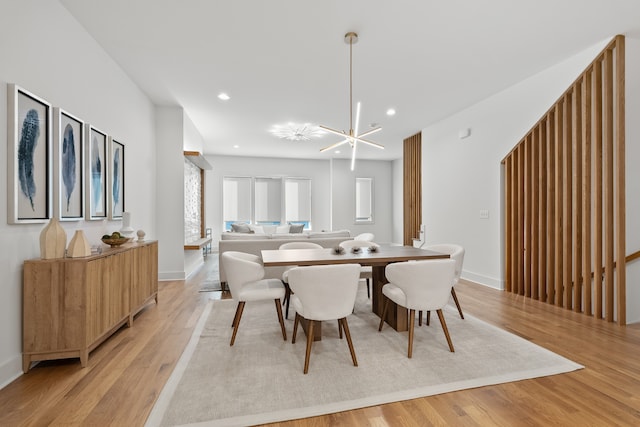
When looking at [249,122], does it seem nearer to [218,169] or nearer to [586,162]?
[218,169]

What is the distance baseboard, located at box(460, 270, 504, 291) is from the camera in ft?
14.6

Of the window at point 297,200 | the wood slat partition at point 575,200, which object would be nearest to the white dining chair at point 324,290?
the wood slat partition at point 575,200

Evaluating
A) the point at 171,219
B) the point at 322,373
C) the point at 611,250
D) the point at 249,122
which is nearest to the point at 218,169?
the point at 249,122

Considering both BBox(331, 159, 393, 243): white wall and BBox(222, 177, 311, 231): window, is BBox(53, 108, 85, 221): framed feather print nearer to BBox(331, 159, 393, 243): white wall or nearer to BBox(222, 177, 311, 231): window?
BBox(222, 177, 311, 231): window

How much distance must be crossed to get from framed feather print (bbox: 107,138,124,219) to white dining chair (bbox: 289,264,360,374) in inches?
101

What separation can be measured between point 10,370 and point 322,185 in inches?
337

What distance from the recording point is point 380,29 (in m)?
2.89

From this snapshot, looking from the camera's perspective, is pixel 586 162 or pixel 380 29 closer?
pixel 380 29

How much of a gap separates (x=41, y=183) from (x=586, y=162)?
515 centimetres

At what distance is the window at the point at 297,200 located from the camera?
386 inches

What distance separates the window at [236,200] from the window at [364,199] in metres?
3.57

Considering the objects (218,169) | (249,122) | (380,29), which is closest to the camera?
(380,29)

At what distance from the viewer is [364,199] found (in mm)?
10227

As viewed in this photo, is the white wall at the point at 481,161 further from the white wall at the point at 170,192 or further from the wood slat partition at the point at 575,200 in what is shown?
the white wall at the point at 170,192
